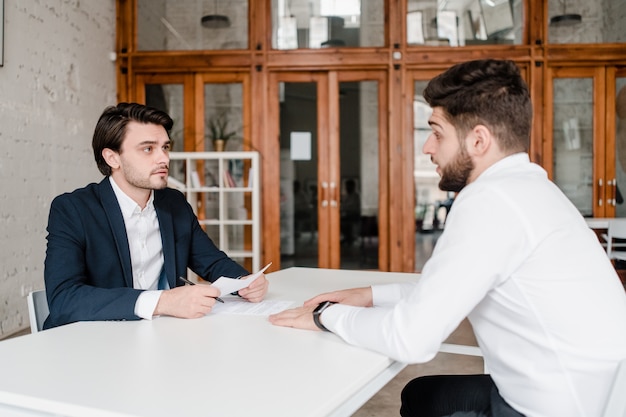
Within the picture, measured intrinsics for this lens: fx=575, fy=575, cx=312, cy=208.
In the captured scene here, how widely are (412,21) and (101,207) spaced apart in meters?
5.13

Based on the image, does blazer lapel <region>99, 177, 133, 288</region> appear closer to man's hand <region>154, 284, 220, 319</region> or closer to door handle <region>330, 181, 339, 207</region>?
man's hand <region>154, 284, 220, 319</region>

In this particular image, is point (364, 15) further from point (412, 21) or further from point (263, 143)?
point (263, 143)

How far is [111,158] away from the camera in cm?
223

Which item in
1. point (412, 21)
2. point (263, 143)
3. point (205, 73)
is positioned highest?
point (412, 21)

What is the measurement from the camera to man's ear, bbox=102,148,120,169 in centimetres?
222

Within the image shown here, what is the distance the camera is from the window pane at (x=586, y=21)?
20.5 ft

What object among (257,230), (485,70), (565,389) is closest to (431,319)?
(565,389)

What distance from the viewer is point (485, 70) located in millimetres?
1353

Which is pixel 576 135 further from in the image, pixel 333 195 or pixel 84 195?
pixel 84 195

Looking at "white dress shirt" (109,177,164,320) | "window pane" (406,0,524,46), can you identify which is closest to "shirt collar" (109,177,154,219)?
"white dress shirt" (109,177,164,320)

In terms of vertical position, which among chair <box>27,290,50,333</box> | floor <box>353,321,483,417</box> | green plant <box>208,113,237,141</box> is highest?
green plant <box>208,113,237,141</box>

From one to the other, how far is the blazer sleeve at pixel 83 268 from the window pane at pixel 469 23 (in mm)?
5087

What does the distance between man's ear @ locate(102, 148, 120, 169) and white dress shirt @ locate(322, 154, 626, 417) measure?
1387mm

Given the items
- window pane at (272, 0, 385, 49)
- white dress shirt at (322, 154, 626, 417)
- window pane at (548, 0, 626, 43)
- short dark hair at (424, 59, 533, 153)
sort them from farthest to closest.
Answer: window pane at (272, 0, 385, 49) → window pane at (548, 0, 626, 43) → short dark hair at (424, 59, 533, 153) → white dress shirt at (322, 154, 626, 417)
